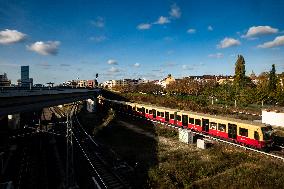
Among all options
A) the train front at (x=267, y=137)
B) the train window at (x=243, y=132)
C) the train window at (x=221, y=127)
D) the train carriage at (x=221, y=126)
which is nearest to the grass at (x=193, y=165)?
the train carriage at (x=221, y=126)

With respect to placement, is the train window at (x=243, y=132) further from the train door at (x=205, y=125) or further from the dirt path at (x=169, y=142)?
the train door at (x=205, y=125)

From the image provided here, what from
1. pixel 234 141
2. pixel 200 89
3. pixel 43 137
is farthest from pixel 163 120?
pixel 200 89

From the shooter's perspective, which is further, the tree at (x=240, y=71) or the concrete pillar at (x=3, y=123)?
the tree at (x=240, y=71)

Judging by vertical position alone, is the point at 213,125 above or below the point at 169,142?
above

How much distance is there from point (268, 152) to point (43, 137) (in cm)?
3311

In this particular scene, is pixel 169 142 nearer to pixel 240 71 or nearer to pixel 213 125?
pixel 213 125

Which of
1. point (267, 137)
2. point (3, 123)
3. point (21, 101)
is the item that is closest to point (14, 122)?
point (3, 123)

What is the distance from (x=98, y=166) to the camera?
29312 mm

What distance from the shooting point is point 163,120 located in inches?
1912

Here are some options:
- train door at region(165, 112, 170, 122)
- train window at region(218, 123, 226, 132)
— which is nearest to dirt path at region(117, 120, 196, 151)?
train window at region(218, 123, 226, 132)

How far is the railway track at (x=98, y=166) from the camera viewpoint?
2441 cm

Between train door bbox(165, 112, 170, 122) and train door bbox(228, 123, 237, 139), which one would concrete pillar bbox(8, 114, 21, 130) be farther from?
train door bbox(228, 123, 237, 139)

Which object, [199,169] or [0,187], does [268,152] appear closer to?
[199,169]

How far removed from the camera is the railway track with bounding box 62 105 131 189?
80.1 ft
